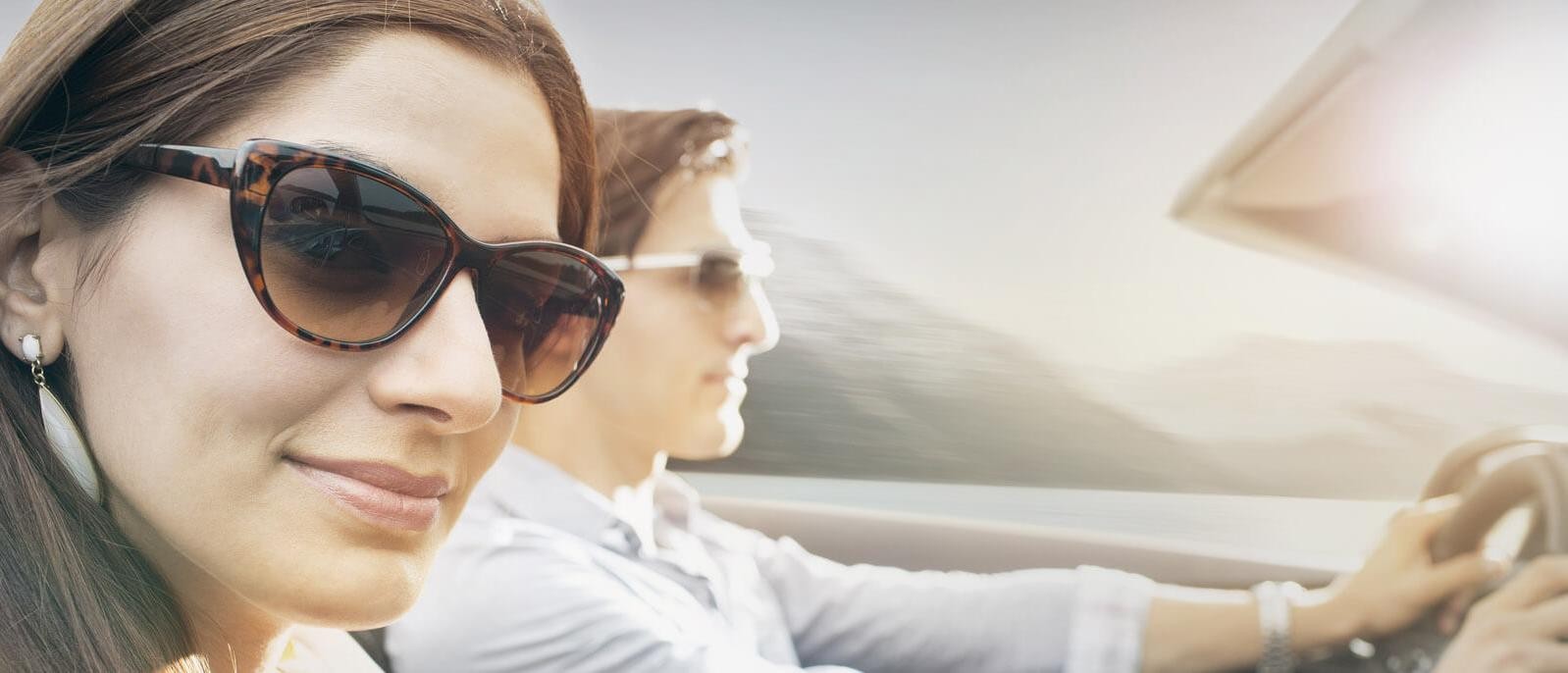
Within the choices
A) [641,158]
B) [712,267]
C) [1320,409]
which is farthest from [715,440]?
[1320,409]

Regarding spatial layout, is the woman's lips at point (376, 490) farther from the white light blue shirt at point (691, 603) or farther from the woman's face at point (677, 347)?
the woman's face at point (677, 347)

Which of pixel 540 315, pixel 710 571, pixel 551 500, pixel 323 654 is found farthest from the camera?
pixel 710 571

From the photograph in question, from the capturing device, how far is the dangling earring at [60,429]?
0.73 metres

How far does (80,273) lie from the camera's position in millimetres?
718

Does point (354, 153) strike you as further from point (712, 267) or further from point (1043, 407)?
point (1043, 407)

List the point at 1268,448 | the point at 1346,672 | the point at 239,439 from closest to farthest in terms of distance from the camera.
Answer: the point at 239,439, the point at 1346,672, the point at 1268,448

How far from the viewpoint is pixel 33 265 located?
74 centimetres

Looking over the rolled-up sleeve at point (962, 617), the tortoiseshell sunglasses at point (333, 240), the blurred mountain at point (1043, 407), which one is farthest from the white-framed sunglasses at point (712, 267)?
the tortoiseshell sunglasses at point (333, 240)

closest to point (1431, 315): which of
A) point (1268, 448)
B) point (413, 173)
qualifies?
point (1268, 448)

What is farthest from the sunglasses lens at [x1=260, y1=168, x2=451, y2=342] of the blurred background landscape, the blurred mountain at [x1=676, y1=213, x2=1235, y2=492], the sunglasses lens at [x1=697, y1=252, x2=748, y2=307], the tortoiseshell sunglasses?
the blurred mountain at [x1=676, y1=213, x2=1235, y2=492]

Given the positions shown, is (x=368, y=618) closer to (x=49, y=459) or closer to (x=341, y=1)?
(x=49, y=459)

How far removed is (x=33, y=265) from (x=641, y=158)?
1.06m

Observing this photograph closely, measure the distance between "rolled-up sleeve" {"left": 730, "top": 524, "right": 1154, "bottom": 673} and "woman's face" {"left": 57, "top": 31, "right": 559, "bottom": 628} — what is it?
3.92 feet

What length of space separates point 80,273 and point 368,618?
0.30 m
